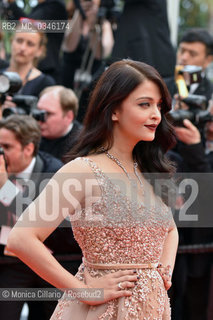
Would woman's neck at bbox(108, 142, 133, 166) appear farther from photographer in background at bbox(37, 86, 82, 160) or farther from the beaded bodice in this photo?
photographer in background at bbox(37, 86, 82, 160)

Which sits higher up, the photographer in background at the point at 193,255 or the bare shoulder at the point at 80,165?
the bare shoulder at the point at 80,165

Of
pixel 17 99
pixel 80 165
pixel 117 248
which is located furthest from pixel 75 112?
pixel 117 248

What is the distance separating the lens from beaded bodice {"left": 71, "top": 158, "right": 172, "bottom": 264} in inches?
86.0

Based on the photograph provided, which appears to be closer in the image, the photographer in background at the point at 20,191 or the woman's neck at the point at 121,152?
the woman's neck at the point at 121,152

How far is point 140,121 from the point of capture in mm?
2250

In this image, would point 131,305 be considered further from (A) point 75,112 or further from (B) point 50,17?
(B) point 50,17

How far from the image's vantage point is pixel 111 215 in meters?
2.20

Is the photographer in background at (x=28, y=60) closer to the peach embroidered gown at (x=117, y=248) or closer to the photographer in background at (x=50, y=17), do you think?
the photographer in background at (x=50, y=17)

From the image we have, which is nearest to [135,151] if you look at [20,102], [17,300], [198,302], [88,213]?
[88,213]

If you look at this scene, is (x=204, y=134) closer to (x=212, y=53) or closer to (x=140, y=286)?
(x=212, y=53)

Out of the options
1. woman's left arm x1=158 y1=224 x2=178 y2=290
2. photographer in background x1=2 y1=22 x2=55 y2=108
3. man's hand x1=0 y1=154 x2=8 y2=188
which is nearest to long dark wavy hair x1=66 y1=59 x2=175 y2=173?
woman's left arm x1=158 y1=224 x2=178 y2=290

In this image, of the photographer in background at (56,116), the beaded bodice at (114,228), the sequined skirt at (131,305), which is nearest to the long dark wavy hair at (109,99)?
the beaded bodice at (114,228)

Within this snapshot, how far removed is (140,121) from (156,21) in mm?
2579

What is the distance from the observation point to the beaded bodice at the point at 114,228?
7.17 ft
